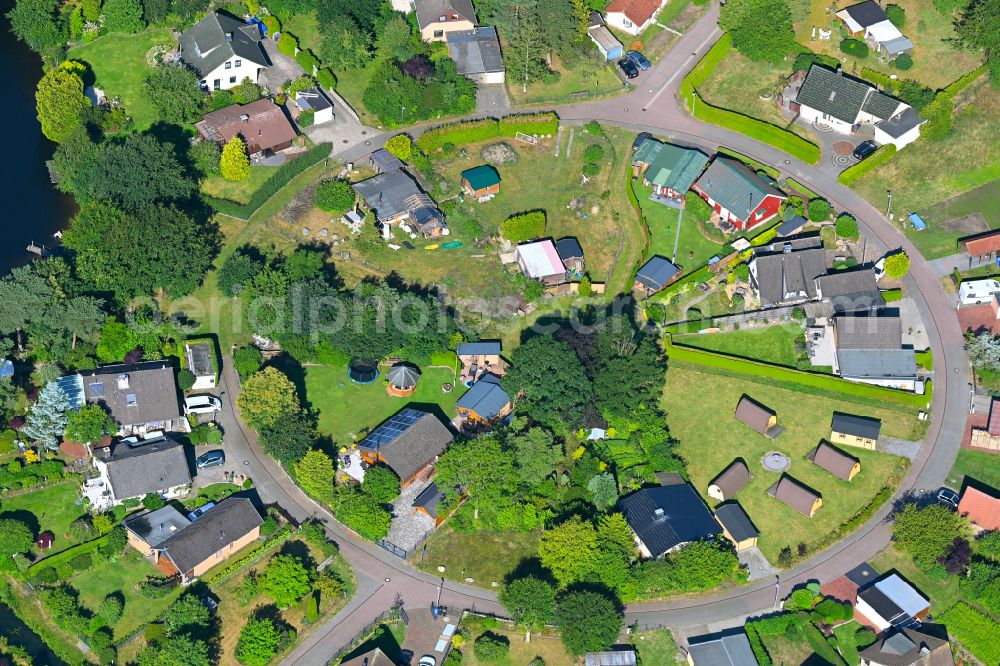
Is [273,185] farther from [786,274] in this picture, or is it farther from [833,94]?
[833,94]

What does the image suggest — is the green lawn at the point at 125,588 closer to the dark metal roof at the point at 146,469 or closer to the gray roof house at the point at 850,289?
the dark metal roof at the point at 146,469

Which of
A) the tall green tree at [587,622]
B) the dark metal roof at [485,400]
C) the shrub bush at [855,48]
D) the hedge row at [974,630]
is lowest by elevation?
the tall green tree at [587,622]

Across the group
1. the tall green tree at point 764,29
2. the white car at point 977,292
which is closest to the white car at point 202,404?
the white car at point 977,292

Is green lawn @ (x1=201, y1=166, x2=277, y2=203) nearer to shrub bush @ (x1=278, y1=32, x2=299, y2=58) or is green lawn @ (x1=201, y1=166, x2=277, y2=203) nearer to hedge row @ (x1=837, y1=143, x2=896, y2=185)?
shrub bush @ (x1=278, y1=32, x2=299, y2=58)

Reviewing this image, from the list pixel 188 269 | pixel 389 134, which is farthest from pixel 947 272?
pixel 188 269

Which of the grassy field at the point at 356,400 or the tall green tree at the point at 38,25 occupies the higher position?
the tall green tree at the point at 38,25

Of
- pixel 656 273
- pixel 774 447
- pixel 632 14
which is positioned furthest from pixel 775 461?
pixel 632 14

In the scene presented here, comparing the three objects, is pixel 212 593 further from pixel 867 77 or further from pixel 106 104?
pixel 867 77
